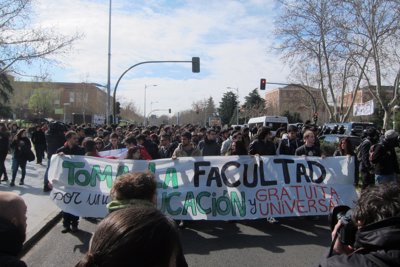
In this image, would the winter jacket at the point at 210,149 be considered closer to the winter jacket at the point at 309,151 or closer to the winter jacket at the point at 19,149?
the winter jacket at the point at 309,151

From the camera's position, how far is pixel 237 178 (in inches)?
306

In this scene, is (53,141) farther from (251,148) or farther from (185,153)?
(251,148)

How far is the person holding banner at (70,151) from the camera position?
7.63 meters

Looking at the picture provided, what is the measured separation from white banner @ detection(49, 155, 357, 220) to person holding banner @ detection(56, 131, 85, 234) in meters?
0.33

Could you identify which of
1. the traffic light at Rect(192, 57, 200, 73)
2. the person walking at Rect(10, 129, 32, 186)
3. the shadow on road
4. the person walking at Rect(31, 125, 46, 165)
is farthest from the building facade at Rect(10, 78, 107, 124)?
the shadow on road

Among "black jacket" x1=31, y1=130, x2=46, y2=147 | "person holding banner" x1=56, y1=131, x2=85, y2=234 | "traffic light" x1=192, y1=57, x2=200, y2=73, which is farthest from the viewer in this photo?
"traffic light" x1=192, y1=57, x2=200, y2=73

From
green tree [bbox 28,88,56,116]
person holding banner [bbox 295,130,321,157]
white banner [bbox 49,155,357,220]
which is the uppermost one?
green tree [bbox 28,88,56,116]

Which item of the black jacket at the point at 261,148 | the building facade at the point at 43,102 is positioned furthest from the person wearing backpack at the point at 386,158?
the building facade at the point at 43,102

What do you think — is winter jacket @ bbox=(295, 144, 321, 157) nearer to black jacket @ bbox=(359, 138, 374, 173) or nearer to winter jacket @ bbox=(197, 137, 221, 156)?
black jacket @ bbox=(359, 138, 374, 173)

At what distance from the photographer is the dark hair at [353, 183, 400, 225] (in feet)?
6.19

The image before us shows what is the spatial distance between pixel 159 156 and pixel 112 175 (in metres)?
2.60

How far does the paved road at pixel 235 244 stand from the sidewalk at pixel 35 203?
231 mm

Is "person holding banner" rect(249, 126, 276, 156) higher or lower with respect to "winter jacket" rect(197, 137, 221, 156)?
higher

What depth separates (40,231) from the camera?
7352 mm
